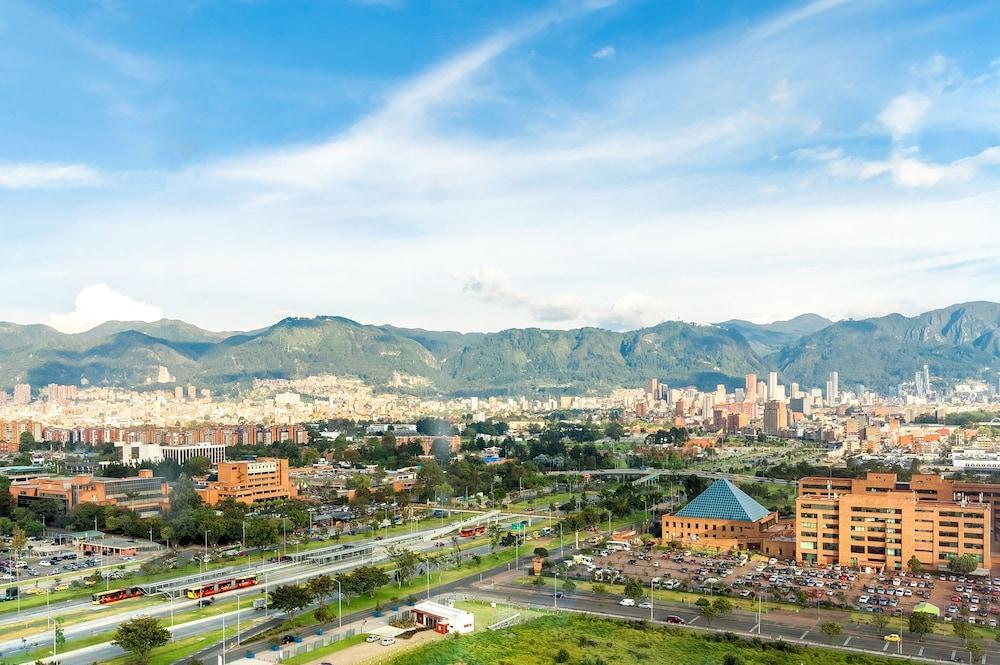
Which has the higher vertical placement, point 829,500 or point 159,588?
point 829,500

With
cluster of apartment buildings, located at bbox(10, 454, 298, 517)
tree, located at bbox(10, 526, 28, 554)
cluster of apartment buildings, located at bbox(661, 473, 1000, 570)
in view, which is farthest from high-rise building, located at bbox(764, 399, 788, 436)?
tree, located at bbox(10, 526, 28, 554)

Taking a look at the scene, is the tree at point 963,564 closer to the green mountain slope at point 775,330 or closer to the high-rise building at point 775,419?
the high-rise building at point 775,419

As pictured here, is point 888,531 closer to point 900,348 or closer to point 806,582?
point 806,582

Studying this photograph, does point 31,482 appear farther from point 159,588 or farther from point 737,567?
point 737,567

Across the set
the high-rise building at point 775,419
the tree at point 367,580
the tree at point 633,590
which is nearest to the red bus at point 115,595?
the tree at point 367,580

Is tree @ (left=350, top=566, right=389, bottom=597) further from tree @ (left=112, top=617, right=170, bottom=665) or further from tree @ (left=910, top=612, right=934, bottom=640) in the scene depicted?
tree @ (left=910, top=612, right=934, bottom=640)

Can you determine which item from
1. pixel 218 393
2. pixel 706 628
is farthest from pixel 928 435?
pixel 218 393

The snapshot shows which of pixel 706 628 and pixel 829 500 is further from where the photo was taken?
pixel 829 500
